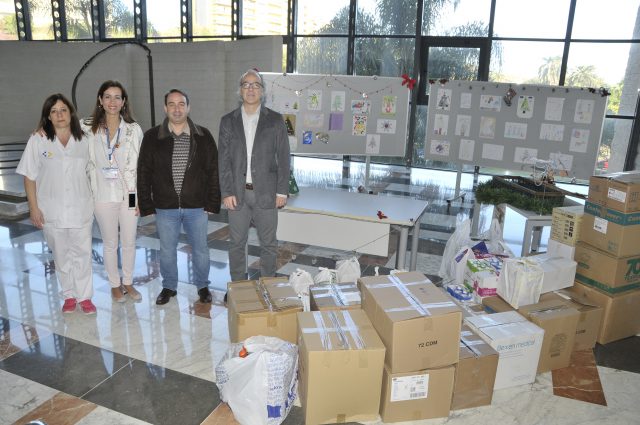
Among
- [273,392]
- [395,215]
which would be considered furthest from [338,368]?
[395,215]

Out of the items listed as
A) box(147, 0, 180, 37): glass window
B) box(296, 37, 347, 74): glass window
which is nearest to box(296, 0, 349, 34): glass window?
box(296, 37, 347, 74): glass window

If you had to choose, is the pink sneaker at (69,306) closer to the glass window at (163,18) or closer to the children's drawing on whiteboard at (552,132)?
A: the children's drawing on whiteboard at (552,132)

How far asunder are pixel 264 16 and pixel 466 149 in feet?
14.7

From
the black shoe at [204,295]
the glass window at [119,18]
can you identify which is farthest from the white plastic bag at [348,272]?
the glass window at [119,18]

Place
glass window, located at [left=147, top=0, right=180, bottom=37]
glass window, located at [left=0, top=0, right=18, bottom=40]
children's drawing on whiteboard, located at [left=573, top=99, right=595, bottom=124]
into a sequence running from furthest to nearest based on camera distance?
glass window, located at [left=0, top=0, right=18, bottom=40] < glass window, located at [left=147, top=0, right=180, bottom=37] < children's drawing on whiteboard, located at [left=573, top=99, right=595, bottom=124]

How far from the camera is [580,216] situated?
2.86 meters

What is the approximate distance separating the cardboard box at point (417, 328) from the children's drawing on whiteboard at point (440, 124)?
390 cm

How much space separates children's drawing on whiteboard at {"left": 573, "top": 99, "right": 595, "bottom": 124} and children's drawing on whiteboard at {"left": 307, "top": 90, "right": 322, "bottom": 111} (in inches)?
109

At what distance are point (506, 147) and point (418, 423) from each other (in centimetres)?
413

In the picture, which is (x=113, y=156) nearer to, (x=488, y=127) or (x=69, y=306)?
(x=69, y=306)

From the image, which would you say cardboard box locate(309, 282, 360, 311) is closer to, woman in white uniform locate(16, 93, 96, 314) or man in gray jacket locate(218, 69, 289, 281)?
man in gray jacket locate(218, 69, 289, 281)

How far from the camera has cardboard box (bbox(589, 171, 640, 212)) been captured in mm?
2568

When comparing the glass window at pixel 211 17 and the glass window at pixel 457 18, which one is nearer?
the glass window at pixel 457 18

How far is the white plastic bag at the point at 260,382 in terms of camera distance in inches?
75.8
